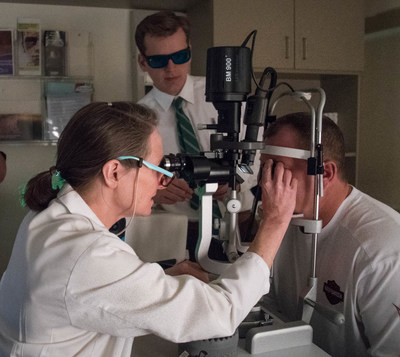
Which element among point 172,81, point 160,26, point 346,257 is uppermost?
point 160,26

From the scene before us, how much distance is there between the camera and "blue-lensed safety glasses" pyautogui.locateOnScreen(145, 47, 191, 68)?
220cm

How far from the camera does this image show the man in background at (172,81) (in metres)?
2.21

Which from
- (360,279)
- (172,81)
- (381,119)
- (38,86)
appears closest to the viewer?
(360,279)

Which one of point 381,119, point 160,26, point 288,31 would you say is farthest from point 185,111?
point 381,119

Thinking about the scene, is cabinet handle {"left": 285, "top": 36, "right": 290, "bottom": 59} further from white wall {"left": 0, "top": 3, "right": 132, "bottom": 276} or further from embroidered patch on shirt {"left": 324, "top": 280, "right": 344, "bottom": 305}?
embroidered patch on shirt {"left": 324, "top": 280, "right": 344, "bottom": 305}

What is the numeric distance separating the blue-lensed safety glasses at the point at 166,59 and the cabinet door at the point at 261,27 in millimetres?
660

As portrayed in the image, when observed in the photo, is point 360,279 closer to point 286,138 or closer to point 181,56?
point 286,138

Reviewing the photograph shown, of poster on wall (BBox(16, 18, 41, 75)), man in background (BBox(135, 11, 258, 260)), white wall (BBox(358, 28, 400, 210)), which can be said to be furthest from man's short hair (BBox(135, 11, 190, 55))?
white wall (BBox(358, 28, 400, 210))

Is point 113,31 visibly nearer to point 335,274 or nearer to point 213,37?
point 213,37

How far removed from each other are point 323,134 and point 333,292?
489 millimetres

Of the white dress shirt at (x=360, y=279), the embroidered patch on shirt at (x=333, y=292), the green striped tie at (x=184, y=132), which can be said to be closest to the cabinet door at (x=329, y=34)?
the green striped tie at (x=184, y=132)

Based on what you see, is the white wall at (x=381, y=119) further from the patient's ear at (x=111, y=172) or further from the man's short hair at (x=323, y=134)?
the patient's ear at (x=111, y=172)

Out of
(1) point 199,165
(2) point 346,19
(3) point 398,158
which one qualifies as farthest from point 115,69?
(1) point 199,165

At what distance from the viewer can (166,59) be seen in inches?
86.7
